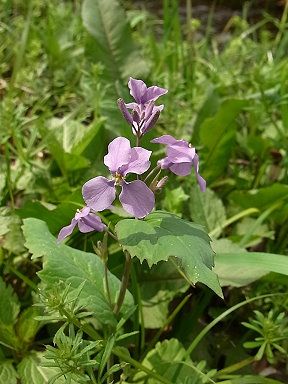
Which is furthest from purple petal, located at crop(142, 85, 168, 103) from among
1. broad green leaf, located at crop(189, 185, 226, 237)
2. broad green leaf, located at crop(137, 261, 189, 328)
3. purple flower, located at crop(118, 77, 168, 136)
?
broad green leaf, located at crop(189, 185, 226, 237)

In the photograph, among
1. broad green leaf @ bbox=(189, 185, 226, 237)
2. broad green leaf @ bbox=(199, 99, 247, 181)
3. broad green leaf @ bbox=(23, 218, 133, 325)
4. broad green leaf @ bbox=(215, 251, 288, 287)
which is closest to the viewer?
broad green leaf @ bbox=(23, 218, 133, 325)

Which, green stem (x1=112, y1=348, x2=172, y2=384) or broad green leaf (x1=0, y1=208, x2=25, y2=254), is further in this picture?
broad green leaf (x1=0, y1=208, x2=25, y2=254)

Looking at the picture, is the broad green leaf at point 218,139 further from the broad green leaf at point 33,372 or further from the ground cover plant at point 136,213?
the broad green leaf at point 33,372

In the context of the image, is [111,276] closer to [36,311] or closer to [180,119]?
[36,311]

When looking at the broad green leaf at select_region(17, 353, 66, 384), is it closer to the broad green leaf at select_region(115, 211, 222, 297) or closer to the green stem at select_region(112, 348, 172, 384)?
the green stem at select_region(112, 348, 172, 384)

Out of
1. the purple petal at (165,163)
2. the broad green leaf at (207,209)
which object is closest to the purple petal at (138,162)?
the purple petal at (165,163)

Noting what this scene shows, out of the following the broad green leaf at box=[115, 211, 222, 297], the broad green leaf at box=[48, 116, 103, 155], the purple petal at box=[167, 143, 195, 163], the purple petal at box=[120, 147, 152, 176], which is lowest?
the broad green leaf at box=[48, 116, 103, 155]

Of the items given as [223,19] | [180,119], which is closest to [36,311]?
[180,119]
